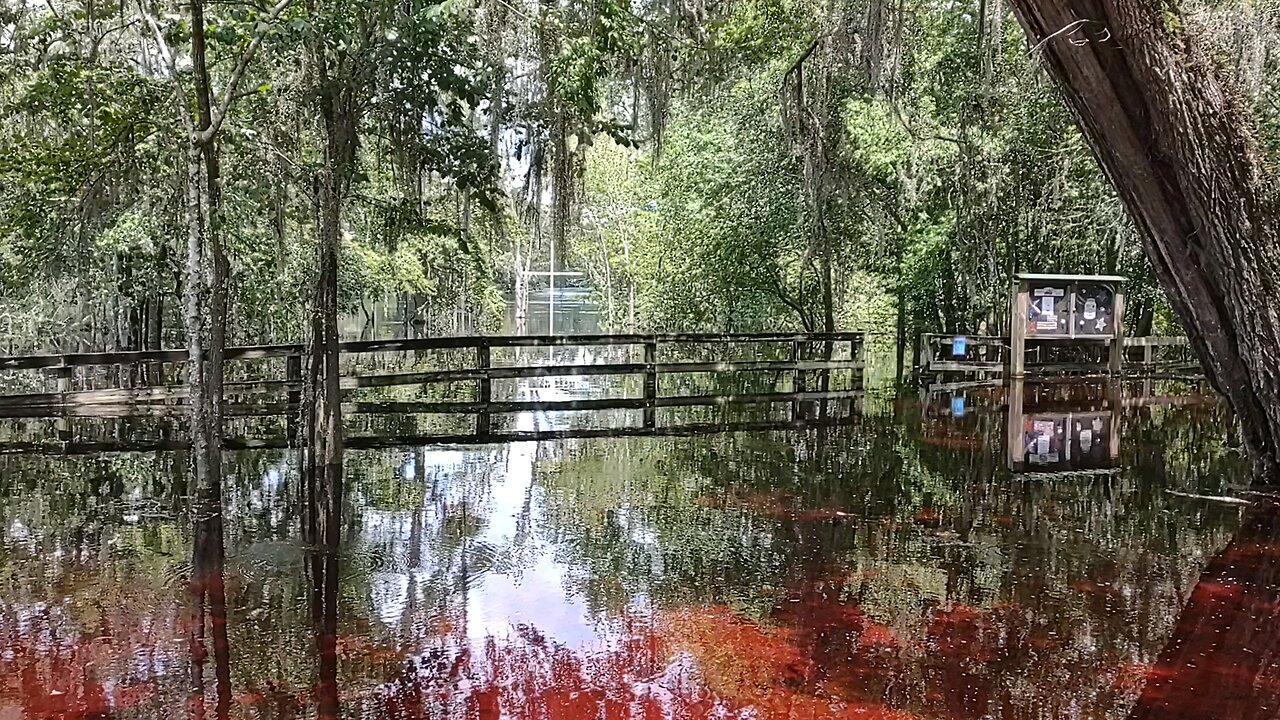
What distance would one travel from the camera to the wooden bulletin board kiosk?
14750 millimetres

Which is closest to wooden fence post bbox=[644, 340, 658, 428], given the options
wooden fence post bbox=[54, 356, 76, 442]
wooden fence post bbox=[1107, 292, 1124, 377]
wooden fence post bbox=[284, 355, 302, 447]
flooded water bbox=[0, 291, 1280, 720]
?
wooden fence post bbox=[284, 355, 302, 447]

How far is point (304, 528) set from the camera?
6105 millimetres

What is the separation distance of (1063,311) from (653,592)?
493 inches

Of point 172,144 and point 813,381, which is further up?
point 172,144

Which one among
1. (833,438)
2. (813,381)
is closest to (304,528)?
(833,438)

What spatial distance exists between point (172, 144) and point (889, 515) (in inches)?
267

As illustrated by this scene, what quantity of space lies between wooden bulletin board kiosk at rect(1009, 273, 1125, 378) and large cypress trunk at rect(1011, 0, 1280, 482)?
8.14m

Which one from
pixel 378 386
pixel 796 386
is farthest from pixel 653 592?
pixel 796 386

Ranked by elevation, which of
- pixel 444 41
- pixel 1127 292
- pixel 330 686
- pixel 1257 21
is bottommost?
pixel 330 686

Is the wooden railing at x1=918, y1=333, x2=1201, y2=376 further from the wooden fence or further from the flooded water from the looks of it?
the flooded water

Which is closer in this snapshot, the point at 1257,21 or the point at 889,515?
the point at 889,515

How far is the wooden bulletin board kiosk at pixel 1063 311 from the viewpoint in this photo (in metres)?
14.8

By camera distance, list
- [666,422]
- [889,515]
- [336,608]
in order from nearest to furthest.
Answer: [336,608]
[889,515]
[666,422]

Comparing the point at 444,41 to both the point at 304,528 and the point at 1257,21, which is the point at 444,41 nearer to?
the point at 304,528
